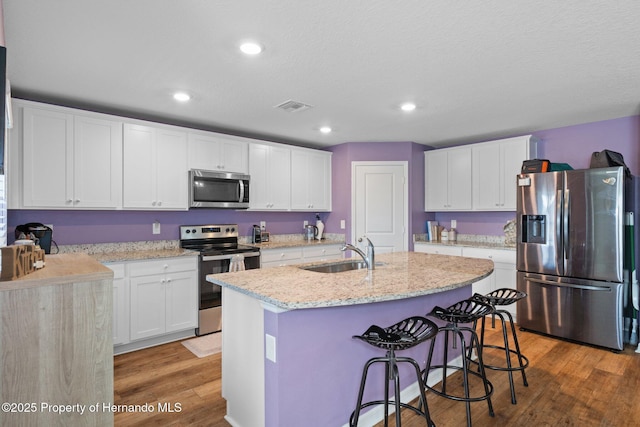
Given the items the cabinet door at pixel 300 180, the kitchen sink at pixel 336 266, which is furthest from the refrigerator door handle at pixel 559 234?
the cabinet door at pixel 300 180

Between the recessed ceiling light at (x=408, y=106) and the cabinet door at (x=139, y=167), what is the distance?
2614mm

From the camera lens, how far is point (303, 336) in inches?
73.7

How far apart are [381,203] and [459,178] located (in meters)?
1.15

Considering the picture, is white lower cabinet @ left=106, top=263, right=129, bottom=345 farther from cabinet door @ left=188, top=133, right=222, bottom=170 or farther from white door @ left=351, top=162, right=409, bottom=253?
white door @ left=351, top=162, right=409, bottom=253

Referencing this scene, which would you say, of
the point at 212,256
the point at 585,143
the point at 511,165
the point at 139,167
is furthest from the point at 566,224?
the point at 139,167

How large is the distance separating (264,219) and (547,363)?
3.61 metres

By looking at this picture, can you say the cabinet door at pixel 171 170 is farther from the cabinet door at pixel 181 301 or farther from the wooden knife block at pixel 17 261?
the wooden knife block at pixel 17 261

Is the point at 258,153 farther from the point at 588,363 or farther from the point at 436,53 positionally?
the point at 588,363

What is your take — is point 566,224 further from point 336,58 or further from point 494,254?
point 336,58

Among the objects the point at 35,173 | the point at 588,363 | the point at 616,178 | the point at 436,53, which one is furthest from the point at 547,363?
the point at 35,173

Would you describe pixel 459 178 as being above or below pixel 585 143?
below

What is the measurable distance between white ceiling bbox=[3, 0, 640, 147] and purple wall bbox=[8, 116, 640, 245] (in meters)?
0.28

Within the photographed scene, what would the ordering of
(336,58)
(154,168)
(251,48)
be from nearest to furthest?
1. (251,48)
2. (336,58)
3. (154,168)

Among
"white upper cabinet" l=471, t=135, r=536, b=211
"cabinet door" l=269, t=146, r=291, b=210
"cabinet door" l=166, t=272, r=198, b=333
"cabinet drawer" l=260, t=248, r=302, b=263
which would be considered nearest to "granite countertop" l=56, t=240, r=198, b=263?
"cabinet door" l=166, t=272, r=198, b=333
